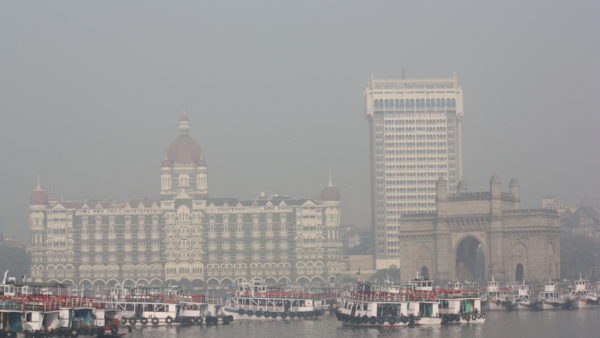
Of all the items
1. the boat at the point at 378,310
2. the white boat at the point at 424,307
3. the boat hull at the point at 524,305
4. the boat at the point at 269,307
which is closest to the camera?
the boat at the point at 378,310

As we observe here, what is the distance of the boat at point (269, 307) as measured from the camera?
176 meters

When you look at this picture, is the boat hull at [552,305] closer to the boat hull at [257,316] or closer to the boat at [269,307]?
the boat at [269,307]

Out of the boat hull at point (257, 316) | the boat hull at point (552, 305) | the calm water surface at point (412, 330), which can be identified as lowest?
the calm water surface at point (412, 330)

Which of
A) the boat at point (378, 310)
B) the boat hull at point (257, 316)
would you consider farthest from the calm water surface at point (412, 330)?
the boat hull at point (257, 316)

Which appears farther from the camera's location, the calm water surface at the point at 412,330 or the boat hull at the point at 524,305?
the boat hull at the point at 524,305

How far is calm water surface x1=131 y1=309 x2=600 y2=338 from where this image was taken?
462 feet

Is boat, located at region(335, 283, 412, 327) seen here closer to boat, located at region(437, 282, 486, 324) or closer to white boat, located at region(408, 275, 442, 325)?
white boat, located at region(408, 275, 442, 325)

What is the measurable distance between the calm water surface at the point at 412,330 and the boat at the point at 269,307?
3.80 metres

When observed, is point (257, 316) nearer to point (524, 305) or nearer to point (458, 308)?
point (458, 308)

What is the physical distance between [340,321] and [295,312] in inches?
448

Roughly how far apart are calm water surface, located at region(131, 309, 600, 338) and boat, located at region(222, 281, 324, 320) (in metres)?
3.80

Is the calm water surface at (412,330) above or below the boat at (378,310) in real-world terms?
Answer: below

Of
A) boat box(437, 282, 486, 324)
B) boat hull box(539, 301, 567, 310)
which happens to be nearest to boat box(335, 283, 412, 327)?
boat box(437, 282, 486, 324)

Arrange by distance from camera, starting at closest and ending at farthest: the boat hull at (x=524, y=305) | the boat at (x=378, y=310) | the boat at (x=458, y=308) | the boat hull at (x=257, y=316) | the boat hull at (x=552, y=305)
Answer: the boat at (x=378, y=310) → the boat at (x=458, y=308) → the boat hull at (x=257, y=316) → the boat hull at (x=552, y=305) → the boat hull at (x=524, y=305)
